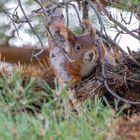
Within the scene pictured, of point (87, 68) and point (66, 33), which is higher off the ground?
point (66, 33)

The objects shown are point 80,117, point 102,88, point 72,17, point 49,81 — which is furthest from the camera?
point 72,17

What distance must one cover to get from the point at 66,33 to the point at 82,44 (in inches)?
3.1

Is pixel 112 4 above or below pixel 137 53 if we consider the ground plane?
above

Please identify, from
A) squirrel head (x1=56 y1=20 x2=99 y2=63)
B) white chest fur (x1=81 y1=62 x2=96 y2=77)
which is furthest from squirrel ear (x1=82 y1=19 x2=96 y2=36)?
white chest fur (x1=81 y1=62 x2=96 y2=77)

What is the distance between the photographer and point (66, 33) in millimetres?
2023

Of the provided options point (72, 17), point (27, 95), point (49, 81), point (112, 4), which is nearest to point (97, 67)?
point (112, 4)

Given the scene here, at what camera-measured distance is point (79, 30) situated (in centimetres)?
293

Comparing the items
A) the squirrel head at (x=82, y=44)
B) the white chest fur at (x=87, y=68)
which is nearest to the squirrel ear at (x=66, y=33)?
the squirrel head at (x=82, y=44)

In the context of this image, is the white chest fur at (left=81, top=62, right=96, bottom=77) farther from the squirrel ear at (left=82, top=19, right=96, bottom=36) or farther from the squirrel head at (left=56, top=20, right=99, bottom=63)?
the squirrel ear at (left=82, top=19, right=96, bottom=36)

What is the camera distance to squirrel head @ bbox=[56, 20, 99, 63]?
1.98 m

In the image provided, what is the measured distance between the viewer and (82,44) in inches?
80.2

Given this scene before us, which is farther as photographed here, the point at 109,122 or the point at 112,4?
the point at 112,4

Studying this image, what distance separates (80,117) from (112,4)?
1.13 meters

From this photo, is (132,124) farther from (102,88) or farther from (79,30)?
(79,30)
